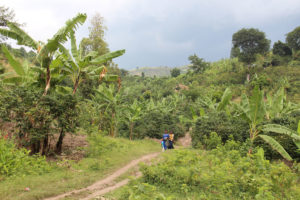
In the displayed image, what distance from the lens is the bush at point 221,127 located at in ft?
38.6

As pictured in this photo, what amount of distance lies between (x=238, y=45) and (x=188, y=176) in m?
34.2

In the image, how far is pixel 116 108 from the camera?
1576cm

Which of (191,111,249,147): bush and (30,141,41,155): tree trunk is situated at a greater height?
(191,111,249,147): bush

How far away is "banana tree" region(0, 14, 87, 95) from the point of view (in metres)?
7.88

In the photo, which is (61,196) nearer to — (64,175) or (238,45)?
(64,175)

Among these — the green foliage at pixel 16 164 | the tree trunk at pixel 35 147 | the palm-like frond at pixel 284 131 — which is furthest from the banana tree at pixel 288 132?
the tree trunk at pixel 35 147

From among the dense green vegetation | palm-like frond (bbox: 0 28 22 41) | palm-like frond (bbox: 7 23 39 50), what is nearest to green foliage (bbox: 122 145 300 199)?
the dense green vegetation

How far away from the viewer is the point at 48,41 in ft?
25.3

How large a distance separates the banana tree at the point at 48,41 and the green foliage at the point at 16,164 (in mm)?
2528

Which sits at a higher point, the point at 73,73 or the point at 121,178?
the point at 73,73

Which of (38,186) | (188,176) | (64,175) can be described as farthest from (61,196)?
(188,176)

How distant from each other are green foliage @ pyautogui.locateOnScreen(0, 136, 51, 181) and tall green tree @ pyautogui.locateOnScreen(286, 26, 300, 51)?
1649 inches

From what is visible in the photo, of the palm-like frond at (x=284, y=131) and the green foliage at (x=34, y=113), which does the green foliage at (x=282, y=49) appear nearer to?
the palm-like frond at (x=284, y=131)

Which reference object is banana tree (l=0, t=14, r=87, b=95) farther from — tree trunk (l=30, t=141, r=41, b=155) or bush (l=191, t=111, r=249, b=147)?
bush (l=191, t=111, r=249, b=147)
